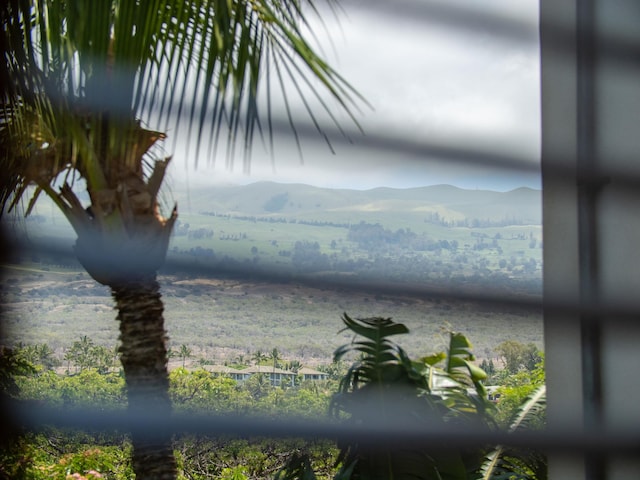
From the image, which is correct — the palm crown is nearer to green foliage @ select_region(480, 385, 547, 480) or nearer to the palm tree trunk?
the palm tree trunk

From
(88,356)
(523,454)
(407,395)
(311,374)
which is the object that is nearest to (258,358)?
(311,374)

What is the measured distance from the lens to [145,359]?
→ 1.17 m

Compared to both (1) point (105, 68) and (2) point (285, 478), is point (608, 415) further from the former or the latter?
(2) point (285, 478)

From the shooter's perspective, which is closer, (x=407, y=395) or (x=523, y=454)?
(x=407, y=395)

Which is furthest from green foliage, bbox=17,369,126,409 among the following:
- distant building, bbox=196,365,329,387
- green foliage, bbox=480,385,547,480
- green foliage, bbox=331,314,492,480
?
green foliage, bbox=480,385,547,480

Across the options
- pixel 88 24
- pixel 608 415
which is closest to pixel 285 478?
pixel 608 415

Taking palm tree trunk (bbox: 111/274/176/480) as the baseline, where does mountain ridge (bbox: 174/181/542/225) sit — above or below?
above

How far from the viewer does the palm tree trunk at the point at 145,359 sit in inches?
34.4

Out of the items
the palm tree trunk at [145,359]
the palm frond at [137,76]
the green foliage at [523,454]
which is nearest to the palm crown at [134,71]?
the palm frond at [137,76]

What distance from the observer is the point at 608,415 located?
0.52m

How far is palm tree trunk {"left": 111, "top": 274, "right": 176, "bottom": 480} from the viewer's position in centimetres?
88

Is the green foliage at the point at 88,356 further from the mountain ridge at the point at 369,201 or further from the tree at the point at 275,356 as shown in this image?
the mountain ridge at the point at 369,201

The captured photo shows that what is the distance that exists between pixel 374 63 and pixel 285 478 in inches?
37.6

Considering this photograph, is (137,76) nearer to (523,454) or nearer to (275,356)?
(275,356)
